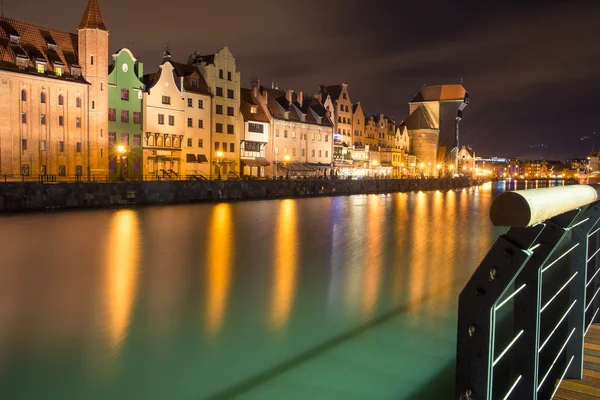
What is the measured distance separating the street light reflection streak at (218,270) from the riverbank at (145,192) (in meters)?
10.5

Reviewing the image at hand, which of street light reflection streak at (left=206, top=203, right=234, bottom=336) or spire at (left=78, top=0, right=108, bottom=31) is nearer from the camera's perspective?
street light reflection streak at (left=206, top=203, right=234, bottom=336)

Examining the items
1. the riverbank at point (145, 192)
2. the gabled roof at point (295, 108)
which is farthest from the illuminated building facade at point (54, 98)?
the gabled roof at point (295, 108)

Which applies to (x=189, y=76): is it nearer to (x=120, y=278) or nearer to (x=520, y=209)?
(x=120, y=278)

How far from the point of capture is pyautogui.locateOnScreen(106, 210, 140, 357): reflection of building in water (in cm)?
805

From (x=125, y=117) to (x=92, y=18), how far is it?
8793 millimetres

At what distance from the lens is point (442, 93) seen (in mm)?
132250

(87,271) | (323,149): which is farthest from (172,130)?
(87,271)

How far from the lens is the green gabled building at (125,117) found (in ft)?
148

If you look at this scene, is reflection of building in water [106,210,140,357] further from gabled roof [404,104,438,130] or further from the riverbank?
gabled roof [404,104,438,130]

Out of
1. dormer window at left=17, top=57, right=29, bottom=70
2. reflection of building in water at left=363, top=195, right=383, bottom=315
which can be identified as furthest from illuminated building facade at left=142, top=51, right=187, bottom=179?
reflection of building in water at left=363, top=195, right=383, bottom=315

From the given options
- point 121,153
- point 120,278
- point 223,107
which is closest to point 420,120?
point 223,107

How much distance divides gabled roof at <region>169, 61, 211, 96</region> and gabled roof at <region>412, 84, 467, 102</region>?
90778 millimetres

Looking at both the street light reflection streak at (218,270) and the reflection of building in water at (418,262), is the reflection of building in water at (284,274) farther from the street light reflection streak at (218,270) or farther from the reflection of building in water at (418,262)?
the reflection of building in water at (418,262)

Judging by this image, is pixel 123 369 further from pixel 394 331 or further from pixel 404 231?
pixel 404 231
